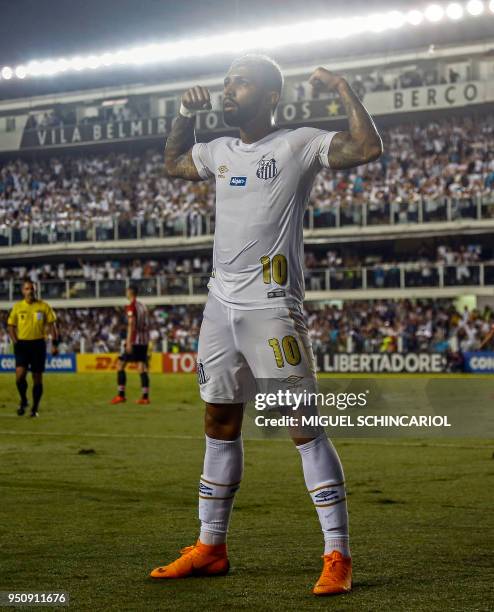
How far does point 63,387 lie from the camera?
2570 centimetres

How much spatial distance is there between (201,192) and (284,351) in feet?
134

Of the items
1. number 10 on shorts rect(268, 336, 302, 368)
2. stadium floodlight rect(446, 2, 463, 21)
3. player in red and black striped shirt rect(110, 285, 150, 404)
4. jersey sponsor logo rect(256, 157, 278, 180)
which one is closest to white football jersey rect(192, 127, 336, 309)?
jersey sponsor logo rect(256, 157, 278, 180)

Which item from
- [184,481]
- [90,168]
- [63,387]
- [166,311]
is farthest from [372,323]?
[184,481]

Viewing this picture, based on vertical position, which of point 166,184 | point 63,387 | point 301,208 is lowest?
point 63,387

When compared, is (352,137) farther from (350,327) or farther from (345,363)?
(350,327)

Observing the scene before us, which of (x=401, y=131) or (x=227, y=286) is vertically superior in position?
(x=401, y=131)

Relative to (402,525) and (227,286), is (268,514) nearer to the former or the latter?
(402,525)

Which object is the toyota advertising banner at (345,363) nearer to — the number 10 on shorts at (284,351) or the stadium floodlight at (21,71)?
the stadium floodlight at (21,71)

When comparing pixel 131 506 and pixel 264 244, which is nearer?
pixel 264 244

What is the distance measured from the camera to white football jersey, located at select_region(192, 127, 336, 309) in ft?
15.4

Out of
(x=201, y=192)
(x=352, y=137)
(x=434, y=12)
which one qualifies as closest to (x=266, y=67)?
(x=352, y=137)

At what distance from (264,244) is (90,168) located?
4787cm

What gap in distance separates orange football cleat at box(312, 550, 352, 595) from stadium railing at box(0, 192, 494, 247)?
35.3 m

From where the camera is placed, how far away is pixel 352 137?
454cm
